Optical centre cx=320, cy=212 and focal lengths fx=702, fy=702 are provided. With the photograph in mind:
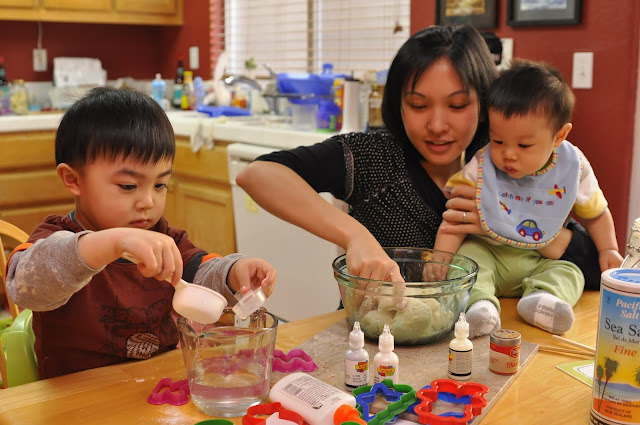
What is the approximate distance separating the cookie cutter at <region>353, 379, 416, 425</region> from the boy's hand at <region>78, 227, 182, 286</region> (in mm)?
279

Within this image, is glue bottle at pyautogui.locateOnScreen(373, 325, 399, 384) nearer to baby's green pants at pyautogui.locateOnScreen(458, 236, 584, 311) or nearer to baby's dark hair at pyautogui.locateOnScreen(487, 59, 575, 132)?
baby's green pants at pyautogui.locateOnScreen(458, 236, 584, 311)

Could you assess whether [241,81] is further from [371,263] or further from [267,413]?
[267,413]

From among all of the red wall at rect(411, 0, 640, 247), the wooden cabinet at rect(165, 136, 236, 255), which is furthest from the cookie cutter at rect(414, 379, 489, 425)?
the wooden cabinet at rect(165, 136, 236, 255)

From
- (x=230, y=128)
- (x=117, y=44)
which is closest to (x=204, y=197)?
(x=230, y=128)

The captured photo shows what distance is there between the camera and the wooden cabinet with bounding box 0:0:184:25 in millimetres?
3969

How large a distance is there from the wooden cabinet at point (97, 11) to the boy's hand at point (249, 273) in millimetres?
3350

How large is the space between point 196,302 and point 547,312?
0.64 meters

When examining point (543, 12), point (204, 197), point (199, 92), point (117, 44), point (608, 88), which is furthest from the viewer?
point (117, 44)

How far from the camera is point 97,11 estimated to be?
4258mm

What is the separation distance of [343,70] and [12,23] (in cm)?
209

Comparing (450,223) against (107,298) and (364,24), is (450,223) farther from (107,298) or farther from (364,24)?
(364,24)

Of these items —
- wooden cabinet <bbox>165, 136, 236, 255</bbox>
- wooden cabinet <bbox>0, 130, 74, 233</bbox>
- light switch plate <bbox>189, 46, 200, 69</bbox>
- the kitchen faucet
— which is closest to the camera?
wooden cabinet <bbox>165, 136, 236, 255</bbox>

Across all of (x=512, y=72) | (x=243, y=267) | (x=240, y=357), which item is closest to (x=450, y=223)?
(x=512, y=72)

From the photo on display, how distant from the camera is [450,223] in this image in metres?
1.44
